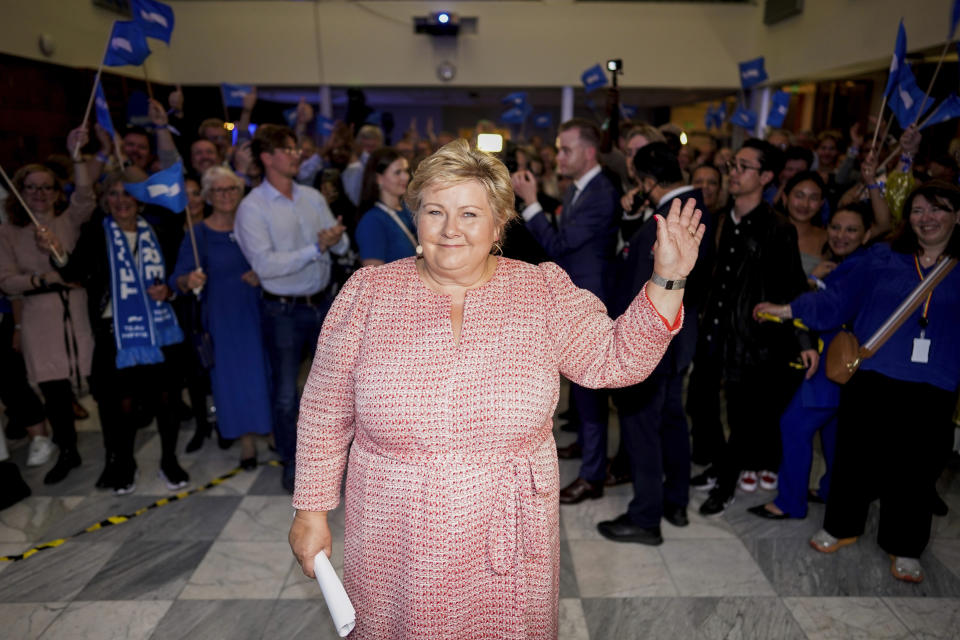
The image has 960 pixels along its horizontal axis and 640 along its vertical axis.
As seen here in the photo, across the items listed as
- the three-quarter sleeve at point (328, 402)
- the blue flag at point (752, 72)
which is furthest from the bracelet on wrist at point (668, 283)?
the blue flag at point (752, 72)

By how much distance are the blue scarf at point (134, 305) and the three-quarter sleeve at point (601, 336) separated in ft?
8.39

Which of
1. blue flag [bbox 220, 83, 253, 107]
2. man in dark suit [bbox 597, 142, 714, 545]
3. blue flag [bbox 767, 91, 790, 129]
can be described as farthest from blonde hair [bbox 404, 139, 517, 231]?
blue flag [bbox 220, 83, 253, 107]

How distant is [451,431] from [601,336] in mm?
425

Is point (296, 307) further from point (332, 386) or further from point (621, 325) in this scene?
point (621, 325)

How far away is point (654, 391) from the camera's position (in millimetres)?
2758

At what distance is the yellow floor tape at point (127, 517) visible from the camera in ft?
9.27

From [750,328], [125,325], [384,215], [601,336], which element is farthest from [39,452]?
[750,328]

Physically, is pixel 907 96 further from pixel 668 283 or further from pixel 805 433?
pixel 668 283

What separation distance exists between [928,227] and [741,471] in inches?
62.8

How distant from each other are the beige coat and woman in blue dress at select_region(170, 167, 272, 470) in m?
0.71

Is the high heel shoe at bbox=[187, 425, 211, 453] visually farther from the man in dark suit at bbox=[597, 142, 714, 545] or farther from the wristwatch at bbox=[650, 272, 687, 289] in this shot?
the wristwatch at bbox=[650, 272, 687, 289]

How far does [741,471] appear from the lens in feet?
11.2

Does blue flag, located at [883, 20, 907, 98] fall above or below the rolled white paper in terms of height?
above

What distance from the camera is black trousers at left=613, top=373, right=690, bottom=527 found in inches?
109
